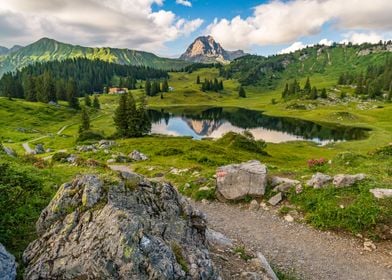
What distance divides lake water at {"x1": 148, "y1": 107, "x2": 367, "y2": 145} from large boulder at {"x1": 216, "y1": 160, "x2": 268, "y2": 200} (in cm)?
8267

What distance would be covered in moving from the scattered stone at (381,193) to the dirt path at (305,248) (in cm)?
328

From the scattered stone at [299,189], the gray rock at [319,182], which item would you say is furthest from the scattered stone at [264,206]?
the gray rock at [319,182]

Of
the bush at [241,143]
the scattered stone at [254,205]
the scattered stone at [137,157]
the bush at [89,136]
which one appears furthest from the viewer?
the bush at [89,136]

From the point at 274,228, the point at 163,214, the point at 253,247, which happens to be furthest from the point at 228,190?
the point at 163,214

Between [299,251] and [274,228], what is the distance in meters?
2.64

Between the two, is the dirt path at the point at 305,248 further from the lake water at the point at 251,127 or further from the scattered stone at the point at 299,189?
the lake water at the point at 251,127

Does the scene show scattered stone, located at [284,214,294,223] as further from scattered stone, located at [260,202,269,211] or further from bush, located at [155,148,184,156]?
bush, located at [155,148,184,156]

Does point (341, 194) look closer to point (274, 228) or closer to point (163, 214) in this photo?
point (274, 228)

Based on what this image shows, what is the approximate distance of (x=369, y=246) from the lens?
16.4 meters

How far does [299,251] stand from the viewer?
16.5 metres

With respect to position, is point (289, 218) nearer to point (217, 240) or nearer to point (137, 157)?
point (217, 240)

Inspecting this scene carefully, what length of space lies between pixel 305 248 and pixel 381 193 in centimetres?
599

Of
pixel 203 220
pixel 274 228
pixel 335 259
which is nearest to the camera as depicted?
pixel 203 220

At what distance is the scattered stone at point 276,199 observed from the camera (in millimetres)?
21500
